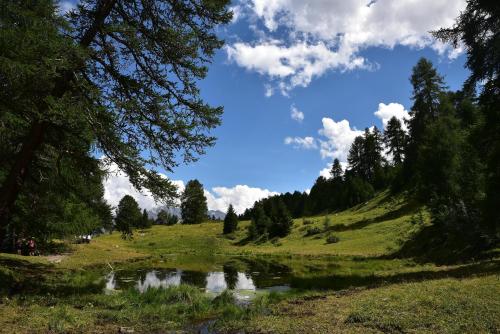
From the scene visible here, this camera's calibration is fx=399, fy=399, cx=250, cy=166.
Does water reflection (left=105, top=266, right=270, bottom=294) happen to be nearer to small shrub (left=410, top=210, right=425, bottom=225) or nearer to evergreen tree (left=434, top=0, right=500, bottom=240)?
evergreen tree (left=434, top=0, right=500, bottom=240)

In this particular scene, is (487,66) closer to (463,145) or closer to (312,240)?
(463,145)

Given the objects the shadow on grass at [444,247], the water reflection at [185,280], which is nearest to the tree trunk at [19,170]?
the water reflection at [185,280]

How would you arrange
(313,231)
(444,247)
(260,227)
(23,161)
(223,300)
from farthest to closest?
(260,227) < (313,231) < (444,247) < (223,300) < (23,161)

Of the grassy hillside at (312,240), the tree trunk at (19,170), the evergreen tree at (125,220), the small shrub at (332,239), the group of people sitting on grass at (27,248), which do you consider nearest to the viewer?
the tree trunk at (19,170)

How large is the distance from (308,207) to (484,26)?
10560cm

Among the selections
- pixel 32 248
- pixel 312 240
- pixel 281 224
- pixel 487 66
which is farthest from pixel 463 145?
pixel 281 224

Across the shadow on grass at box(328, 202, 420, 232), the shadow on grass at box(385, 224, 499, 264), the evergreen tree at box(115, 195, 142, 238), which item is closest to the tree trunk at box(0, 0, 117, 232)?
the evergreen tree at box(115, 195, 142, 238)

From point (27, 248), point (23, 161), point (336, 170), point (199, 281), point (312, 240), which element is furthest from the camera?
point (336, 170)

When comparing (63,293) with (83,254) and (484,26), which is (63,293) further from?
(83,254)

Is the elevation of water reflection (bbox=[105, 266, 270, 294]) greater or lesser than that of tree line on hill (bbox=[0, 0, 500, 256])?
lesser

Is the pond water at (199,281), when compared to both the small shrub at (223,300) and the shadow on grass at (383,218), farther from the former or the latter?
the shadow on grass at (383,218)

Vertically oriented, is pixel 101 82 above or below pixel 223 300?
above

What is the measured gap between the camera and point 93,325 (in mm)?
10477

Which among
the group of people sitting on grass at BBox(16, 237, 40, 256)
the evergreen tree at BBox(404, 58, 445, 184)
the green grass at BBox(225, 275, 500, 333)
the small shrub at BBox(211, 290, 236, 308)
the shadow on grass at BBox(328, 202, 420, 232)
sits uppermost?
the evergreen tree at BBox(404, 58, 445, 184)
